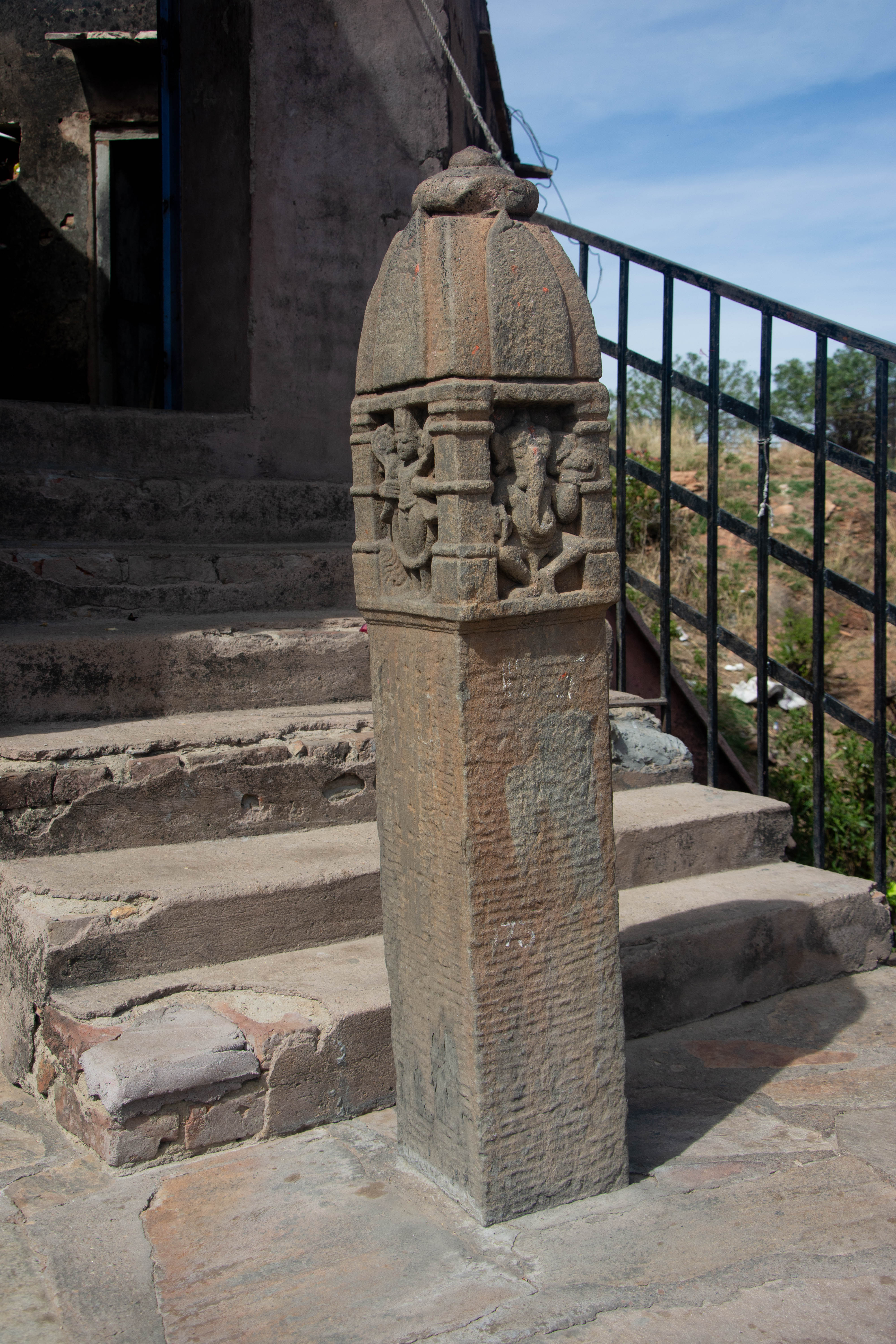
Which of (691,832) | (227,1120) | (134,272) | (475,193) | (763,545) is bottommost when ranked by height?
(227,1120)

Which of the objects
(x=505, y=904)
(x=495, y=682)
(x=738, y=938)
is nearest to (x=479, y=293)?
(x=495, y=682)

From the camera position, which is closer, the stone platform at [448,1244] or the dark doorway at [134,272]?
the stone platform at [448,1244]

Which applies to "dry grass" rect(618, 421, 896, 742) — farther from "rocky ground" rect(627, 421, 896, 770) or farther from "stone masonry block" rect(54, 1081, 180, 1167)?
"stone masonry block" rect(54, 1081, 180, 1167)

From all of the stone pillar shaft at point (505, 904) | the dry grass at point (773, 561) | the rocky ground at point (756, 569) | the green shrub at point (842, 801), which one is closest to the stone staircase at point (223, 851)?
the stone pillar shaft at point (505, 904)

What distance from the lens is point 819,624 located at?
12.4 feet

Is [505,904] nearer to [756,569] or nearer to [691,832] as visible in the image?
[691,832]

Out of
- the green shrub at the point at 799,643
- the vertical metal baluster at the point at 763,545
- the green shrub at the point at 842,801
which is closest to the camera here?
the vertical metal baluster at the point at 763,545

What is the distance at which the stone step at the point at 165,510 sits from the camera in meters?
4.00

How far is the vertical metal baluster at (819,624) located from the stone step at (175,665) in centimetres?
149

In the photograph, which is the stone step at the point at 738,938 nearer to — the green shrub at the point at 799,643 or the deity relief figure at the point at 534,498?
the deity relief figure at the point at 534,498

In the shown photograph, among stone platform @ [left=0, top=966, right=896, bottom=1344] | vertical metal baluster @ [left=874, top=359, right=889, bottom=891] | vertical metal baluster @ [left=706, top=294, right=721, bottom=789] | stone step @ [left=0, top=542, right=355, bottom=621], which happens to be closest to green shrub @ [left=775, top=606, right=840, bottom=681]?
vertical metal baluster @ [left=706, top=294, right=721, bottom=789]

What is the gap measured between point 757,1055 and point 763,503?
5.98 ft

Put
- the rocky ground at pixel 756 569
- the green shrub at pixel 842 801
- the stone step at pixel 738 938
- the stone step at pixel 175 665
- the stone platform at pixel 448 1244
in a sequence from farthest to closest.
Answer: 1. the rocky ground at pixel 756 569
2. the green shrub at pixel 842 801
3. the stone step at pixel 175 665
4. the stone step at pixel 738 938
5. the stone platform at pixel 448 1244

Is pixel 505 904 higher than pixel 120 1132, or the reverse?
pixel 505 904
